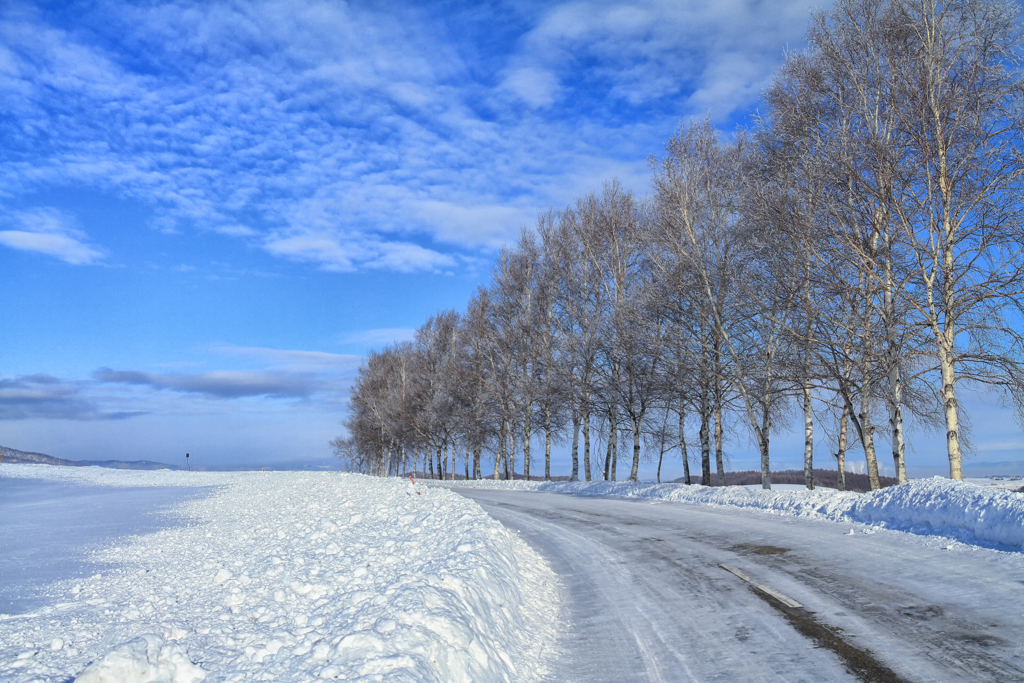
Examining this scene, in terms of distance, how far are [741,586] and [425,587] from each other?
Result: 4115 mm

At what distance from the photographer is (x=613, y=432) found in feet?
94.5

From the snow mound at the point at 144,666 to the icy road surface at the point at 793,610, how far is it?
299 centimetres

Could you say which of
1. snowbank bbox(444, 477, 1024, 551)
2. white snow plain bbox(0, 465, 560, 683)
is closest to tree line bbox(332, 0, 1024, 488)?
snowbank bbox(444, 477, 1024, 551)

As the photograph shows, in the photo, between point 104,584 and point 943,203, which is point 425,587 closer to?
point 104,584

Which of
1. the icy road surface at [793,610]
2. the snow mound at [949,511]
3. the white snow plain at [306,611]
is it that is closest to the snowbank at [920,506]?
the snow mound at [949,511]

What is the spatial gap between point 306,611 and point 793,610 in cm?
514

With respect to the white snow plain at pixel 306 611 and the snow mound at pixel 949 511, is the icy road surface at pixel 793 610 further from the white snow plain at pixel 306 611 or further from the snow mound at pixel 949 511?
the white snow plain at pixel 306 611

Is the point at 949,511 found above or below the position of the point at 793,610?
above

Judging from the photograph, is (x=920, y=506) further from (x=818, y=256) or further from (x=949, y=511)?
(x=818, y=256)

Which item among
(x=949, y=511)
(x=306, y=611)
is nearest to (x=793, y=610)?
(x=306, y=611)

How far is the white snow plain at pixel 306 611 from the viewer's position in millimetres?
4266

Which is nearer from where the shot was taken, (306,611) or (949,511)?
(306,611)

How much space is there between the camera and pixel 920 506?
34.5 feet

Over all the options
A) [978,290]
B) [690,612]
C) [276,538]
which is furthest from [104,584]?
[978,290]
